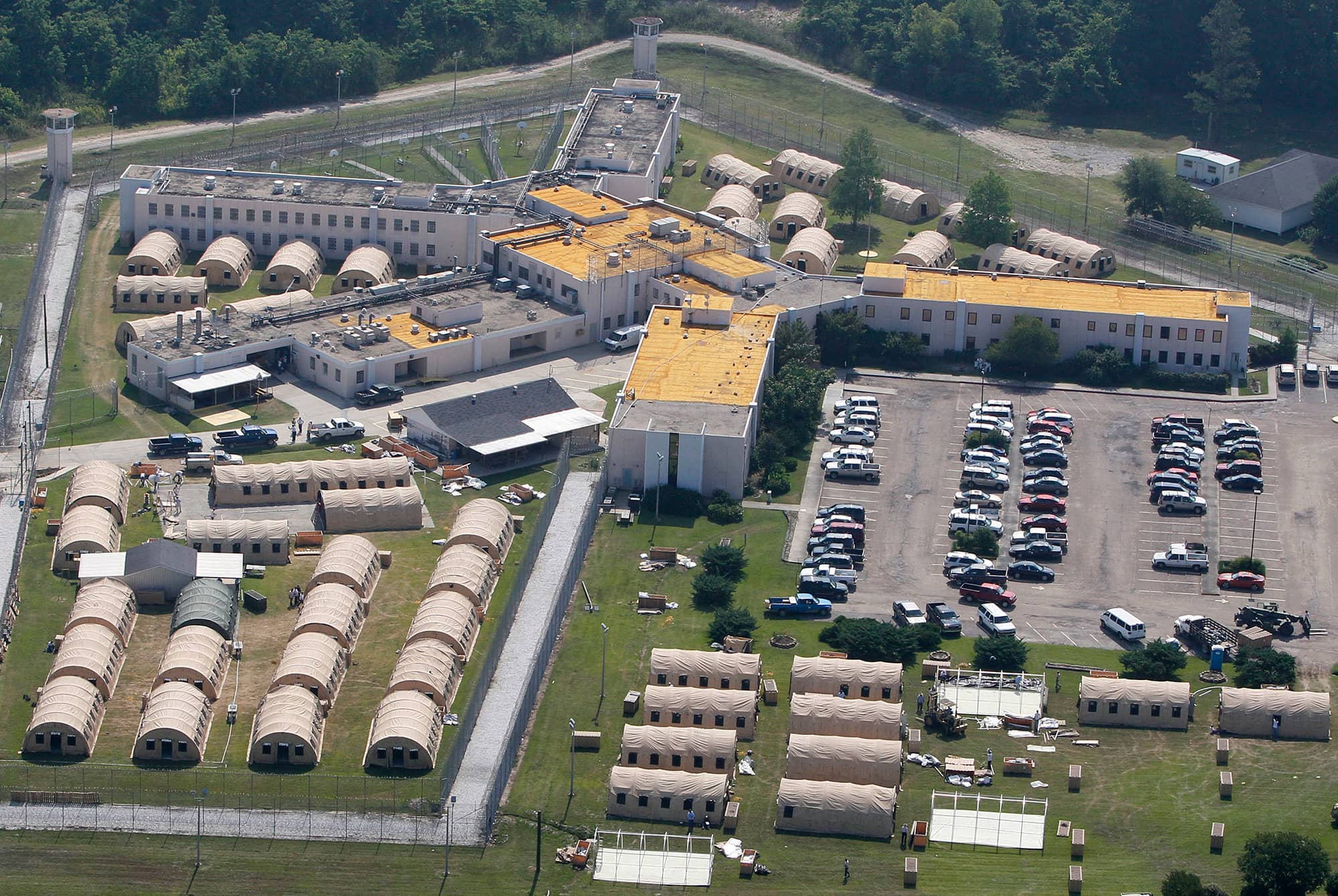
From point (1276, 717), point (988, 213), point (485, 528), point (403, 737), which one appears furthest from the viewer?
point (988, 213)

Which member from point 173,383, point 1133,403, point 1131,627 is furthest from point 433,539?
point 1133,403

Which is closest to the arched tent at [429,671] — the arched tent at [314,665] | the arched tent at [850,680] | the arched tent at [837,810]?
the arched tent at [314,665]

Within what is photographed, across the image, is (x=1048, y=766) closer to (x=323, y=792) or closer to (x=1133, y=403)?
(x=323, y=792)

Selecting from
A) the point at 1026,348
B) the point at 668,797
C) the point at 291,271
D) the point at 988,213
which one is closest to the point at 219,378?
the point at 291,271

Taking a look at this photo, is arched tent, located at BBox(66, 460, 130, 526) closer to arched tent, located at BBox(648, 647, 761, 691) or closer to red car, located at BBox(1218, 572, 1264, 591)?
arched tent, located at BBox(648, 647, 761, 691)

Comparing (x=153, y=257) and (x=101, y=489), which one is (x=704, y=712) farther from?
(x=153, y=257)

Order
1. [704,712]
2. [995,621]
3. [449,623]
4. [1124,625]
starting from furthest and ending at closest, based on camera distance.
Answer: [995,621] → [1124,625] → [449,623] → [704,712]
